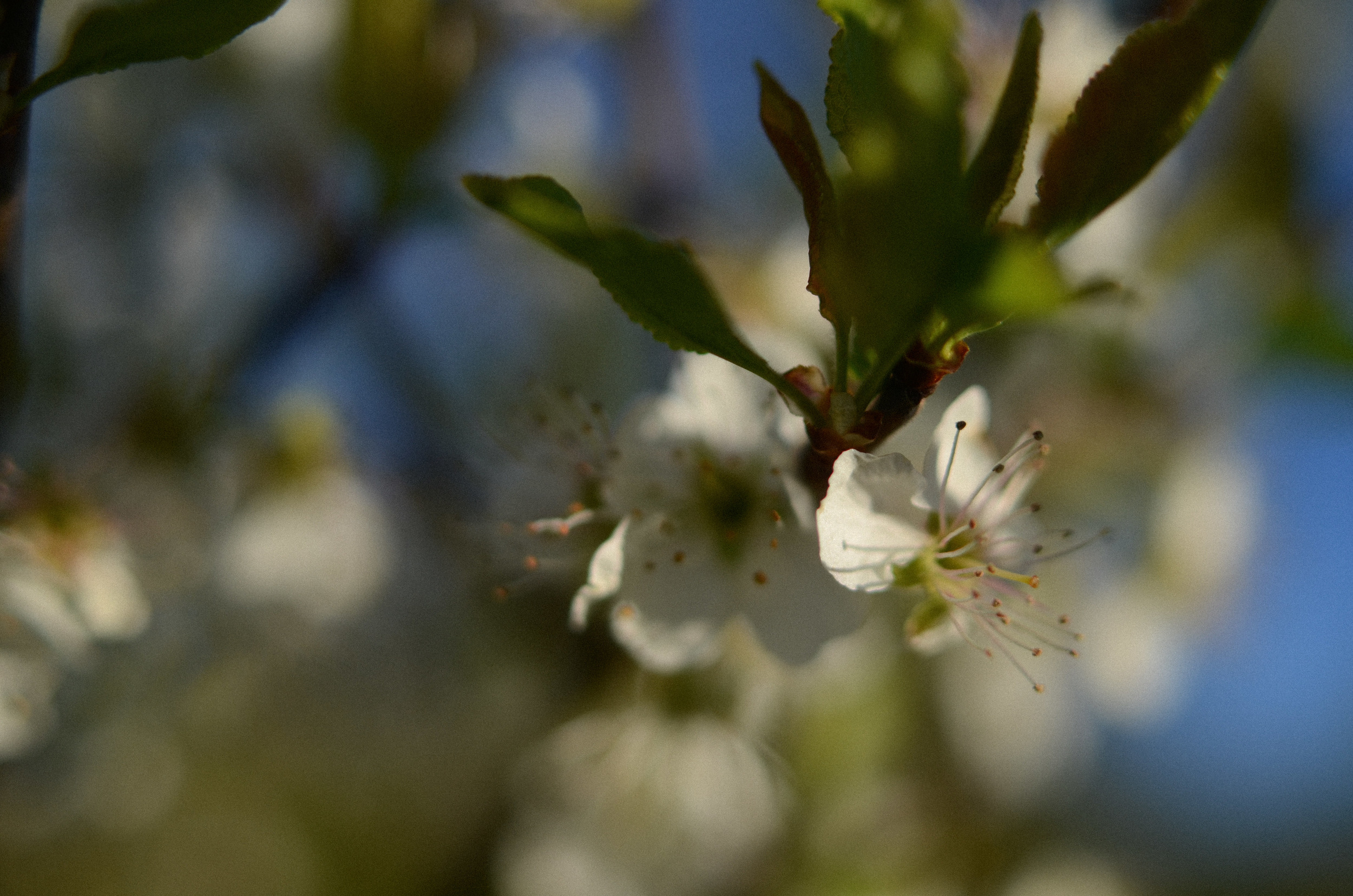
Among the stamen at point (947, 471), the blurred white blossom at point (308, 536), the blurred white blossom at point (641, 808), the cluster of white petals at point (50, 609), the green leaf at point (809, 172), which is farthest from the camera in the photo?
the blurred white blossom at point (308, 536)

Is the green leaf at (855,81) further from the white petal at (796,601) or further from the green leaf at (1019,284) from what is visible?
the white petal at (796,601)

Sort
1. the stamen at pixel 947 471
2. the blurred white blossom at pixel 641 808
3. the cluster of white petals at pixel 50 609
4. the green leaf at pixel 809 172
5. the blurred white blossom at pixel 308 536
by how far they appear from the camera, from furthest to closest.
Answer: the blurred white blossom at pixel 308 536, the blurred white blossom at pixel 641 808, the cluster of white petals at pixel 50 609, the stamen at pixel 947 471, the green leaf at pixel 809 172

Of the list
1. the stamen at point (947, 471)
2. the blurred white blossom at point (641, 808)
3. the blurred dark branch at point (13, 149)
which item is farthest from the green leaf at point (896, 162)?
the blurred white blossom at point (641, 808)

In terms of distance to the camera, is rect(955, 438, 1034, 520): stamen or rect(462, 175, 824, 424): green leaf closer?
rect(462, 175, 824, 424): green leaf

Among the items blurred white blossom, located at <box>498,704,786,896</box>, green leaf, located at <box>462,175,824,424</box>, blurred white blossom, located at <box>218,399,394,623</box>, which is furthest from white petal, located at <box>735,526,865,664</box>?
blurred white blossom, located at <box>218,399,394,623</box>

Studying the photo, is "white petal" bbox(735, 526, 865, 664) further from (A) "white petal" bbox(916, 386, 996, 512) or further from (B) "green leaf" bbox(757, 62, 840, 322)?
(B) "green leaf" bbox(757, 62, 840, 322)
